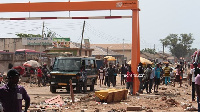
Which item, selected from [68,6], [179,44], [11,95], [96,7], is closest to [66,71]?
[68,6]

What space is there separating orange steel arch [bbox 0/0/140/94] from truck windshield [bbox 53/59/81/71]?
10.3ft

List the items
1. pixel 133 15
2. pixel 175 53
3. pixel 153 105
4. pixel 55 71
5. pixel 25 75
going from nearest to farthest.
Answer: pixel 153 105
pixel 133 15
pixel 55 71
pixel 25 75
pixel 175 53

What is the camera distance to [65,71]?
24.6 metres

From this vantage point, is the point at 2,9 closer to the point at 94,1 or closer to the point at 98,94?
the point at 94,1

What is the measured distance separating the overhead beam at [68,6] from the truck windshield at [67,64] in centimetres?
315

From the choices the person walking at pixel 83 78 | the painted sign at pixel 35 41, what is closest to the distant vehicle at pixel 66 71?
the person walking at pixel 83 78

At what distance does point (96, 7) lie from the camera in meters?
23.4

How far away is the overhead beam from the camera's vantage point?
2316cm

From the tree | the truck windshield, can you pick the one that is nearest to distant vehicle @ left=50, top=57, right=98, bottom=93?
the truck windshield

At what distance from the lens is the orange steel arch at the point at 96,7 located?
2317 centimetres

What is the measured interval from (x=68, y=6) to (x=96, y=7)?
61.6 inches

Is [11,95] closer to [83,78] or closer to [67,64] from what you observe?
[83,78]

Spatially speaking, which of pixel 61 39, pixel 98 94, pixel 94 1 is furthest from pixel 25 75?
pixel 61 39

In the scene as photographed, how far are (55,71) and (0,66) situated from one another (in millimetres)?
20230
